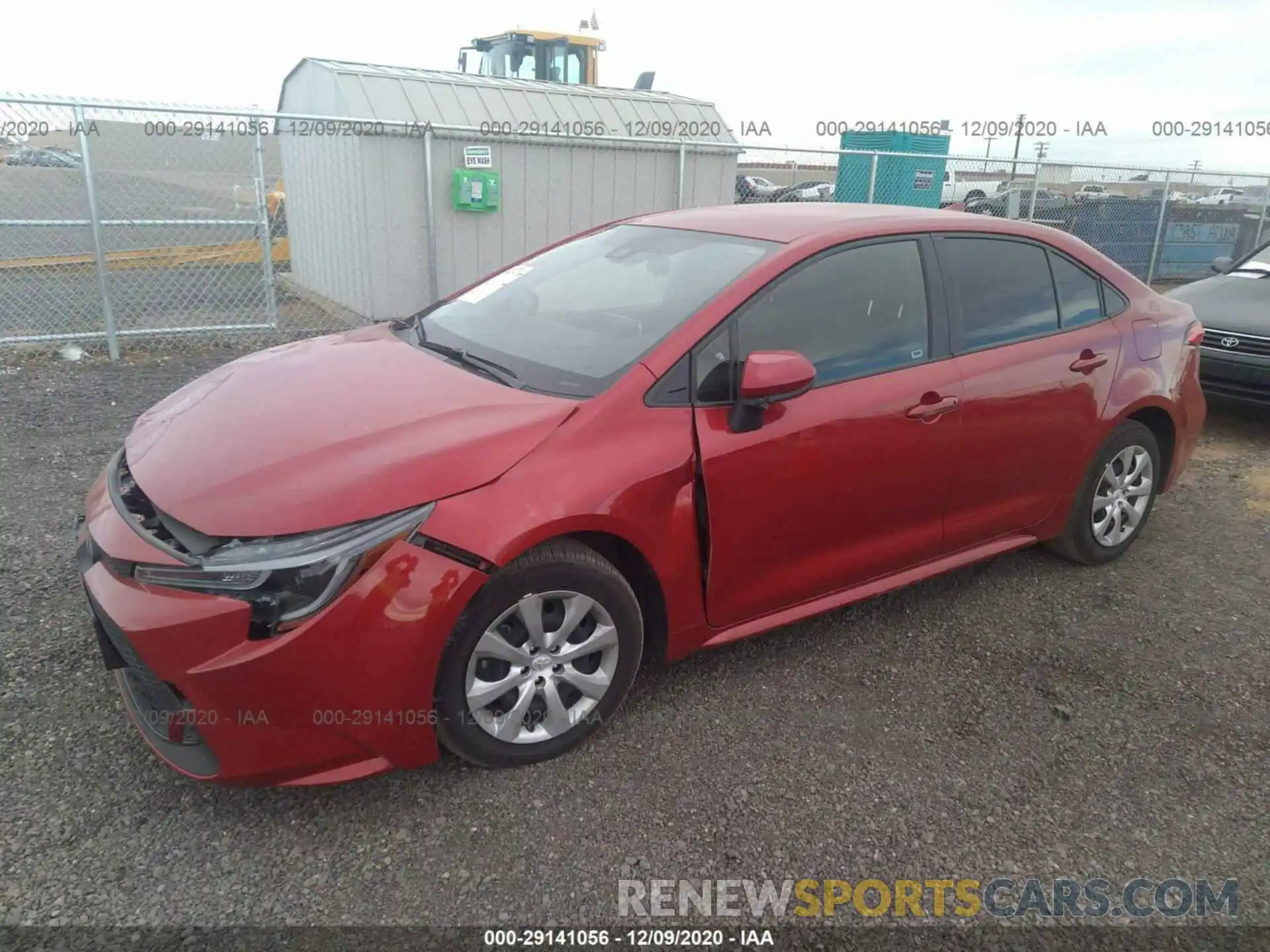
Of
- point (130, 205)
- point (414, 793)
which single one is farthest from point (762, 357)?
point (130, 205)

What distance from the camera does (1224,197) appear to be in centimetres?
1496

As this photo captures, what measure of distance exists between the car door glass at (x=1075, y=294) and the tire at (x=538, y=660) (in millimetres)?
2282

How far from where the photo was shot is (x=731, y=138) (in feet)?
34.2

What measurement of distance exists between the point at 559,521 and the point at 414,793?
35.2 inches

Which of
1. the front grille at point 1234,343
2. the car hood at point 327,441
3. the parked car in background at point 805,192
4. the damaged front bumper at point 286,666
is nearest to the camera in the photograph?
the damaged front bumper at point 286,666

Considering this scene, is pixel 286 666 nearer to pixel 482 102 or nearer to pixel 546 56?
pixel 482 102

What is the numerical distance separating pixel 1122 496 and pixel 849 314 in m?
1.89

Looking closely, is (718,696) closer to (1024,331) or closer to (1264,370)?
(1024,331)

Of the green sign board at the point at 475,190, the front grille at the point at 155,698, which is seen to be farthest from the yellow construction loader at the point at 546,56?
the front grille at the point at 155,698

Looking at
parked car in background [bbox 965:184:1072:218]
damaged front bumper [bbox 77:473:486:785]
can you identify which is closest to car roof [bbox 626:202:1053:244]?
damaged front bumper [bbox 77:473:486:785]

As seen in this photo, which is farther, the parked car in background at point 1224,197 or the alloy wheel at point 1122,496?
the parked car in background at point 1224,197

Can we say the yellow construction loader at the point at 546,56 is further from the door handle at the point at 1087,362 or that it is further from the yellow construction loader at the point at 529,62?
the door handle at the point at 1087,362

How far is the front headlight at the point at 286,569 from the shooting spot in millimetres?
2141

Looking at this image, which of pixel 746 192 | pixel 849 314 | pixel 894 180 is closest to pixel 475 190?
pixel 746 192
